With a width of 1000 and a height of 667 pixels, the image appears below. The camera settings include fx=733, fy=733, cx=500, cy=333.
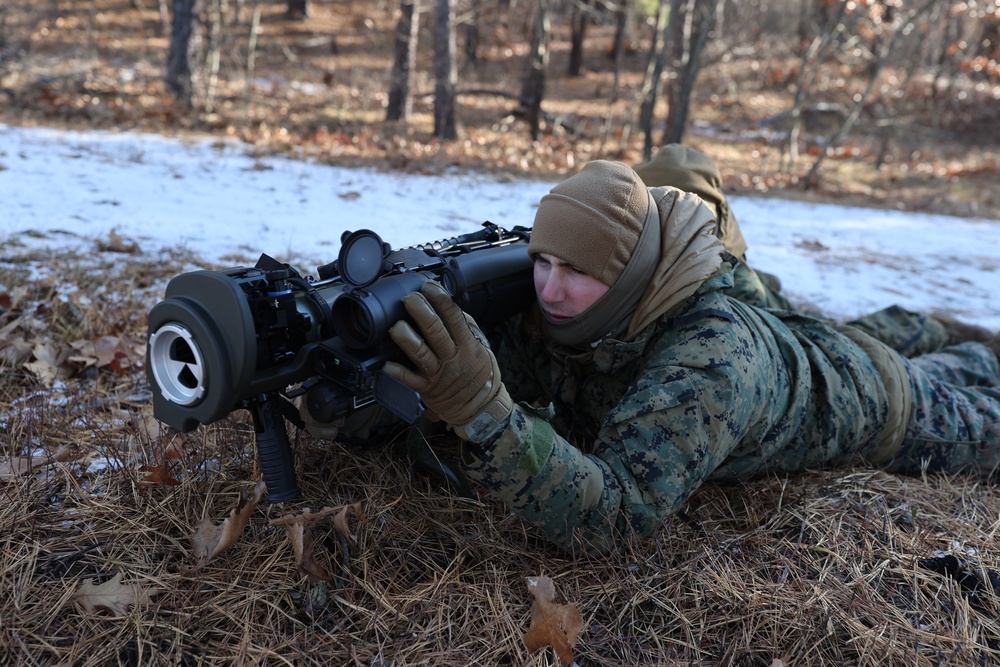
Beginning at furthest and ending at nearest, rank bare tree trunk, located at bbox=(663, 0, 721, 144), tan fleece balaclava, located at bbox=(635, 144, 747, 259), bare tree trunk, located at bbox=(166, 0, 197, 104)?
bare tree trunk, located at bbox=(166, 0, 197, 104) → bare tree trunk, located at bbox=(663, 0, 721, 144) → tan fleece balaclava, located at bbox=(635, 144, 747, 259)

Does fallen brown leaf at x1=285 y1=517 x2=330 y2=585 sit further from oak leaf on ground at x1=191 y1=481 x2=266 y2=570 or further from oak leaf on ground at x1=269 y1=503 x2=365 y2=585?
oak leaf on ground at x1=191 y1=481 x2=266 y2=570

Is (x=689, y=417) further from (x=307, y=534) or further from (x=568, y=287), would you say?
(x=307, y=534)

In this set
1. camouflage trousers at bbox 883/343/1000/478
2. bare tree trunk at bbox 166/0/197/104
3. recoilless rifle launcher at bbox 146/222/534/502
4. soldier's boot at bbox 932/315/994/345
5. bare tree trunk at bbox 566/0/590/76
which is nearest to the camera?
recoilless rifle launcher at bbox 146/222/534/502

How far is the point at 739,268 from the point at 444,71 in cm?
773

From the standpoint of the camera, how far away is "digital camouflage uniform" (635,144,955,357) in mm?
3557

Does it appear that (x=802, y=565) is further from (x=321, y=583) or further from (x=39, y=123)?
(x=39, y=123)

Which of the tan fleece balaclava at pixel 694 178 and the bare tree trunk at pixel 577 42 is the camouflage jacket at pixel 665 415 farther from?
the bare tree trunk at pixel 577 42

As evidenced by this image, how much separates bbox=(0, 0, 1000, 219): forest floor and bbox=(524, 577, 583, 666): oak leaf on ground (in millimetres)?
6703

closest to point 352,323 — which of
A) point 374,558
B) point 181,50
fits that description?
point 374,558

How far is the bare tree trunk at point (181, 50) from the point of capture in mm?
9797

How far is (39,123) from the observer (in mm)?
8141

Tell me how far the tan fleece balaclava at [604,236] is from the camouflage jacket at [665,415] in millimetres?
105

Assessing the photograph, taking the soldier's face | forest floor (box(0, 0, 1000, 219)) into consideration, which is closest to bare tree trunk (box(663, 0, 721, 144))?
forest floor (box(0, 0, 1000, 219))

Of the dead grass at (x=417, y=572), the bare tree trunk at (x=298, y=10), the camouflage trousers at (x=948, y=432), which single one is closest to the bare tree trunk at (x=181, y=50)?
the dead grass at (x=417, y=572)
